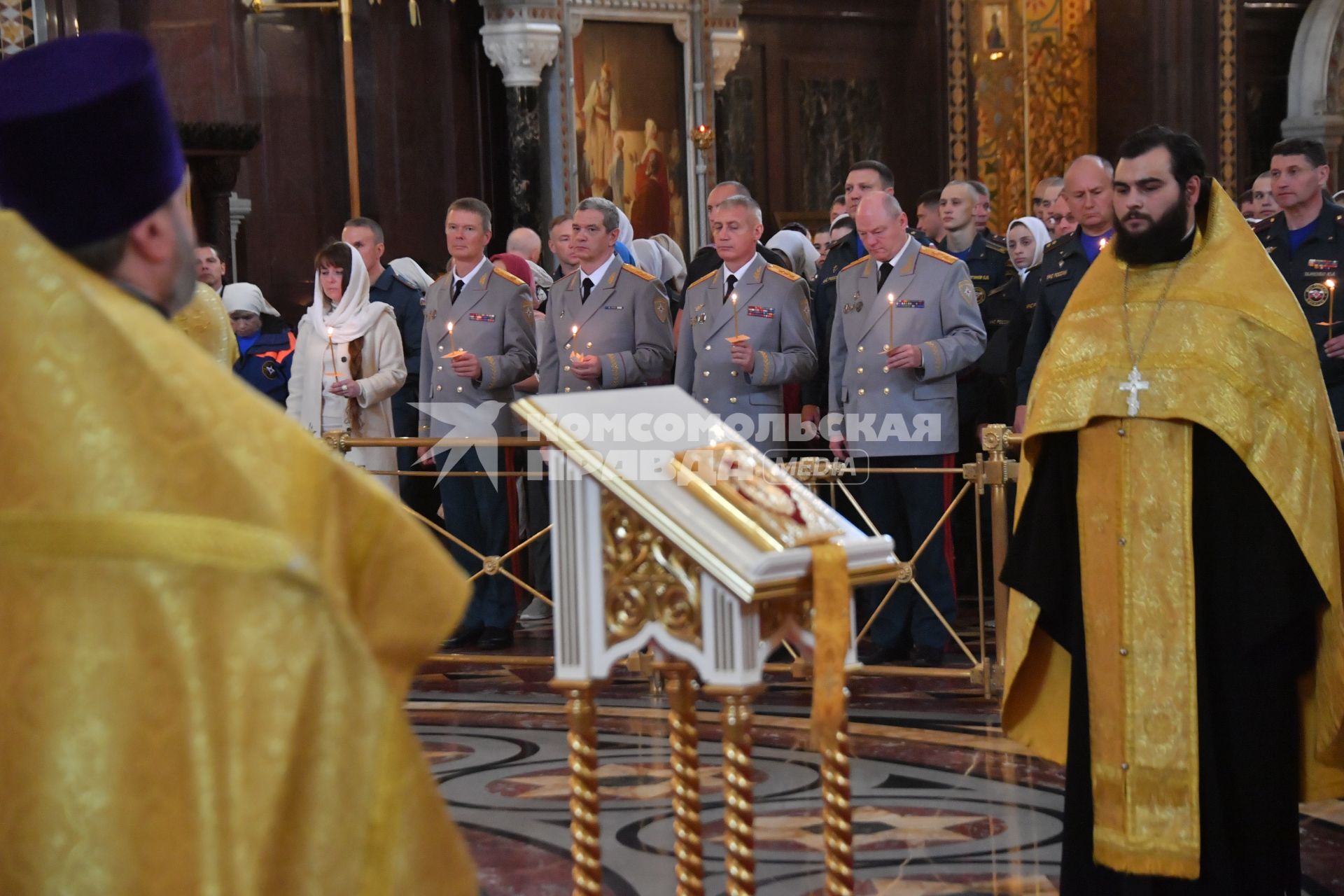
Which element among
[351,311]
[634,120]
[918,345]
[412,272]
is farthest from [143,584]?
[634,120]

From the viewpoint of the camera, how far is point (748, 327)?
22.4ft

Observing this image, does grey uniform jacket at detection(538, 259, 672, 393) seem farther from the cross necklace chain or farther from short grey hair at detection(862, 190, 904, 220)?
the cross necklace chain

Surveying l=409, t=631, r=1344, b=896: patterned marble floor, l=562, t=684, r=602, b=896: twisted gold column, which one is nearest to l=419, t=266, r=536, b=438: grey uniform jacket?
l=409, t=631, r=1344, b=896: patterned marble floor

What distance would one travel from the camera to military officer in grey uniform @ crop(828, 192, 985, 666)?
653cm

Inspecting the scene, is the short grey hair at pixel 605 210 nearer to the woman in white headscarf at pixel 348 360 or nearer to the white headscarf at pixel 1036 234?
the woman in white headscarf at pixel 348 360

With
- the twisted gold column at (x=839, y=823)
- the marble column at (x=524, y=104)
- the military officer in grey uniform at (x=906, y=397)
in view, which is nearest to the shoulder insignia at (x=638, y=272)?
the military officer in grey uniform at (x=906, y=397)

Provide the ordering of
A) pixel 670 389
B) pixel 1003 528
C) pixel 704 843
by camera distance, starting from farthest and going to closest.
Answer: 1. pixel 1003 528
2. pixel 704 843
3. pixel 670 389

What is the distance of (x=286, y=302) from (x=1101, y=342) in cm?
928

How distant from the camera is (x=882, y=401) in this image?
657 cm

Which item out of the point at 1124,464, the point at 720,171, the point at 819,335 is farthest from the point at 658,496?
the point at 720,171

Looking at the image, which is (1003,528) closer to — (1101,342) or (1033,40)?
(1101,342)

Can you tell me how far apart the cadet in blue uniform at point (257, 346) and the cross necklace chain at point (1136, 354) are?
5.27 m

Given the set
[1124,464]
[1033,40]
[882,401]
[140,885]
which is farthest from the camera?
[1033,40]

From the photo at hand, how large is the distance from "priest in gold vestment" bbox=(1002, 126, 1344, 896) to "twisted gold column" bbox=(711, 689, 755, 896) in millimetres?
1256
